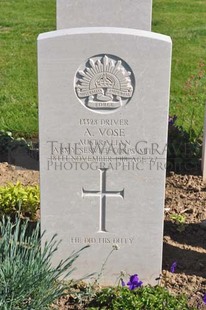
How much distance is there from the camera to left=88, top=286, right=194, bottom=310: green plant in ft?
13.4

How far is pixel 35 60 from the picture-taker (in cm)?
1023

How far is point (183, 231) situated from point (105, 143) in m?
1.40

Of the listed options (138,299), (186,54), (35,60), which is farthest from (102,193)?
(186,54)

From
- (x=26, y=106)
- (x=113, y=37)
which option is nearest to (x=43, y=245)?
(x=113, y=37)

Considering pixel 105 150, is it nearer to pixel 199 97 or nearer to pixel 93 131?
pixel 93 131

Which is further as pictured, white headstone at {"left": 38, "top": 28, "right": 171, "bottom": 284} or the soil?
the soil

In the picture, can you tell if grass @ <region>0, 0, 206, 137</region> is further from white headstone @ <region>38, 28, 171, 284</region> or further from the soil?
white headstone @ <region>38, 28, 171, 284</region>

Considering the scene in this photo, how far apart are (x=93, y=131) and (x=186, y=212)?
1744 millimetres

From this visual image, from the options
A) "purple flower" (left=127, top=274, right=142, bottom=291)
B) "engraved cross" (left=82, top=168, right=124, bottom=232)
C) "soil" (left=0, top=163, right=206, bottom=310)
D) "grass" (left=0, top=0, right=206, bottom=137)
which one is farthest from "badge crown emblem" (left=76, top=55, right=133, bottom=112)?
"grass" (left=0, top=0, right=206, bottom=137)

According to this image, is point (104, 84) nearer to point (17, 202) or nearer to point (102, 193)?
point (102, 193)

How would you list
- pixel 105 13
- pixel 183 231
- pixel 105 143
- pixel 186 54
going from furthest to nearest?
pixel 186 54, pixel 105 13, pixel 183 231, pixel 105 143

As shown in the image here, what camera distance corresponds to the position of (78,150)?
419 centimetres

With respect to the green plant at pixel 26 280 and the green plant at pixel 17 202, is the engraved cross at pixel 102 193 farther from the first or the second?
the green plant at pixel 17 202

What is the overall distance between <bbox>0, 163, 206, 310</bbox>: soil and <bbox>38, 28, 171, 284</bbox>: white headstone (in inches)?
8.9
